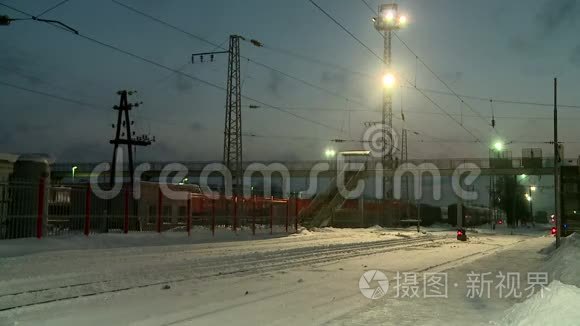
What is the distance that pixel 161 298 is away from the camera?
11.3 metres

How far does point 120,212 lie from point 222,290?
1835 centimetres

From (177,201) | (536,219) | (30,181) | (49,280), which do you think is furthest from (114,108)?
(536,219)

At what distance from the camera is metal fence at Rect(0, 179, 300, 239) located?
2180 centimetres

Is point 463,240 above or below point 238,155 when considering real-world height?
below

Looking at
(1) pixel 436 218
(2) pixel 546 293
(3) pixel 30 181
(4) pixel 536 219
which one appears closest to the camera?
(2) pixel 546 293

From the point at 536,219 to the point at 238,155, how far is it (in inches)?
4982

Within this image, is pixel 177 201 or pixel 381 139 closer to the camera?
pixel 177 201

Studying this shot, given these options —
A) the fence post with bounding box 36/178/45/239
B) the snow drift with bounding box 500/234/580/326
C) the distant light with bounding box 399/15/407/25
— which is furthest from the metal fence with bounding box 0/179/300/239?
the distant light with bounding box 399/15/407/25

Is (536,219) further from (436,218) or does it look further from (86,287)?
(86,287)

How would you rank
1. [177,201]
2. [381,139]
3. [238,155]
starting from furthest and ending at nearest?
[381,139] → [238,155] → [177,201]

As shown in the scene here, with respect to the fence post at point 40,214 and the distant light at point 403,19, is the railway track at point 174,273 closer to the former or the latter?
the fence post at point 40,214

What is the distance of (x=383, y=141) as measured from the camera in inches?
2926

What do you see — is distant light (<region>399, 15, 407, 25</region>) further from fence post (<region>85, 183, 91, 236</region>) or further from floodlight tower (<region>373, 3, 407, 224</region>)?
fence post (<region>85, 183, 91, 236</region>)

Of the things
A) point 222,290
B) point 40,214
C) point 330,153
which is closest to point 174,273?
point 222,290
